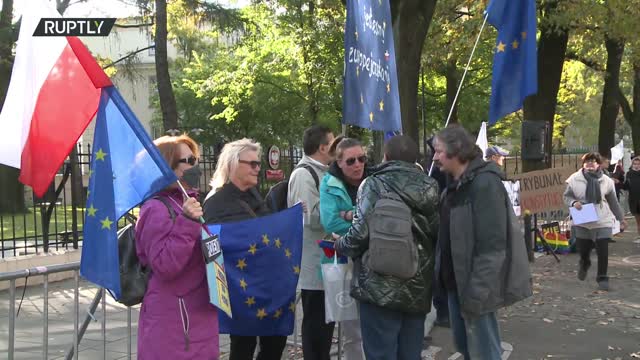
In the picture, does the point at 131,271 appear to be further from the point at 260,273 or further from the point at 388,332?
the point at 388,332

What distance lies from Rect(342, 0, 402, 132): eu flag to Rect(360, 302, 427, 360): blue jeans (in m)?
1.70

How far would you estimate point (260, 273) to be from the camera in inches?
174

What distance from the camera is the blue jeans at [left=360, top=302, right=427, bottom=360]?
14.1ft

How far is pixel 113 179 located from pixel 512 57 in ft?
14.2

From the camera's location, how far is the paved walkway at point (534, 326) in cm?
662

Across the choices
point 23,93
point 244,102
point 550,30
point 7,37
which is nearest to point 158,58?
point 7,37

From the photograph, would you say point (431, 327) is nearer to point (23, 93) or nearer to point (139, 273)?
point (139, 273)

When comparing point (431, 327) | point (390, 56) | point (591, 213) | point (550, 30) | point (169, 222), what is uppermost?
point (550, 30)

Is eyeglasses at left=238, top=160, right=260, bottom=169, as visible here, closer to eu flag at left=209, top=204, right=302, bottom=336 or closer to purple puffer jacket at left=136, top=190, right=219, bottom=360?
eu flag at left=209, top=204, right=302, bottom=336

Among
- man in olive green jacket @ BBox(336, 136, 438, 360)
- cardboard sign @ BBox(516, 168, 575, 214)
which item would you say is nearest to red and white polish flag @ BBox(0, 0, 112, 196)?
man in olive green jacket @ BBox(336, 136, 438, 360)

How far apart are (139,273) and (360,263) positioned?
1.40 meters

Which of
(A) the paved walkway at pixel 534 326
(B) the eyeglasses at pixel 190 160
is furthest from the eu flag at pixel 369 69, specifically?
(A) the paved walkway at pixel 534 326

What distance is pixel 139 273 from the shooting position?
11.9 feet

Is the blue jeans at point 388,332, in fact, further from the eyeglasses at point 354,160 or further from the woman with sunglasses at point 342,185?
the eyeglasses at point 354,160
